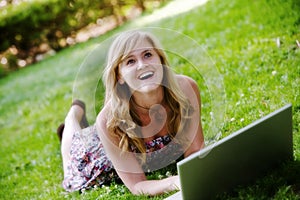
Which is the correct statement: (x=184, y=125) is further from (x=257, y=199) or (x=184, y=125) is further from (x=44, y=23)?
(x=44, y=23)

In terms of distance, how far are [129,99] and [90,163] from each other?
85 cm

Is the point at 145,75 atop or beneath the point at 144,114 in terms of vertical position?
atop

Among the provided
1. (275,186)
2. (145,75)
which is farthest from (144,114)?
(275,186)

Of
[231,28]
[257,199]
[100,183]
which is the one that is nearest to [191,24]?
[231,28]

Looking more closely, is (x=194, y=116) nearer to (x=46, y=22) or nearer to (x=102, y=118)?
(x=102, y=118)

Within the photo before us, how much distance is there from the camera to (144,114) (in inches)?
107

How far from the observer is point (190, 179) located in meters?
2.11

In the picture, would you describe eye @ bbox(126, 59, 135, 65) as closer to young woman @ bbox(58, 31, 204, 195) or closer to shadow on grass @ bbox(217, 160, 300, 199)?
young woman @ bbox(58, 31, 204, 195)

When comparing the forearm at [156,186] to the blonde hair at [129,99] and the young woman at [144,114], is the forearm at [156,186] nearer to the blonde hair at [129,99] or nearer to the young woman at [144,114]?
the young woman at [144,114]

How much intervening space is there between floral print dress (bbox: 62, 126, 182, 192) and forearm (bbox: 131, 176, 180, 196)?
0.53ft

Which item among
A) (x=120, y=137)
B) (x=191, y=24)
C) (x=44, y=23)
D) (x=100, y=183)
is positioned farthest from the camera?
(x=44, y=23)

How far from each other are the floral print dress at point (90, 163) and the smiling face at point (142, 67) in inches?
20.7

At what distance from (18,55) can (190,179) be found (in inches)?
345

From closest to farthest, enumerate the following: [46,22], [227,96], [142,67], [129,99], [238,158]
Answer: [238,158]
[142,67]
[129,99]
[227,96]
[46,22]
